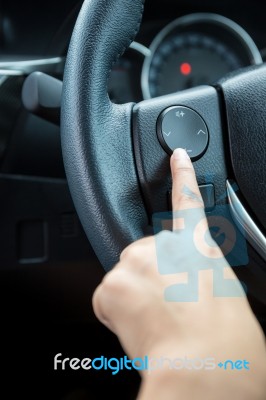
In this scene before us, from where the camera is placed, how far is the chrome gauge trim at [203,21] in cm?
122

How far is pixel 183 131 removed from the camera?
2.04 feet

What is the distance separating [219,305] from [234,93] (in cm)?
29

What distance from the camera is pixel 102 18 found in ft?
2.01

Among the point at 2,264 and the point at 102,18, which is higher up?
the point at 102,18

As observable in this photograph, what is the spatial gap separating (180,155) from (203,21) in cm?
80

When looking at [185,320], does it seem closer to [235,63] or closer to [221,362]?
[221,362]

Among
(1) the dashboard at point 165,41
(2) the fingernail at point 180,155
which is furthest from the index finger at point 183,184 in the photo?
(1) the dashboard at point 165,41

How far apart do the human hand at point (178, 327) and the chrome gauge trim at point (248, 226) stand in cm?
12

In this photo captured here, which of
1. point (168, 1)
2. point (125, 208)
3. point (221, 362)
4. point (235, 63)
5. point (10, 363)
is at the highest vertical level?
point (168, 1)

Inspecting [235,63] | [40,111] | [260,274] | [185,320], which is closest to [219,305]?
[185,320]

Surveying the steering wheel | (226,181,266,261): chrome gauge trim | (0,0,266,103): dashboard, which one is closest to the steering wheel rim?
the steering wheel

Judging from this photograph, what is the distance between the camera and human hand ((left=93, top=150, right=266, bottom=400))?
466mm

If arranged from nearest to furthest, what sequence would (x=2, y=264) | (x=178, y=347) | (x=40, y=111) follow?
(x=178, y=347) → (x=40, y=111) → (x=2, y=264)
